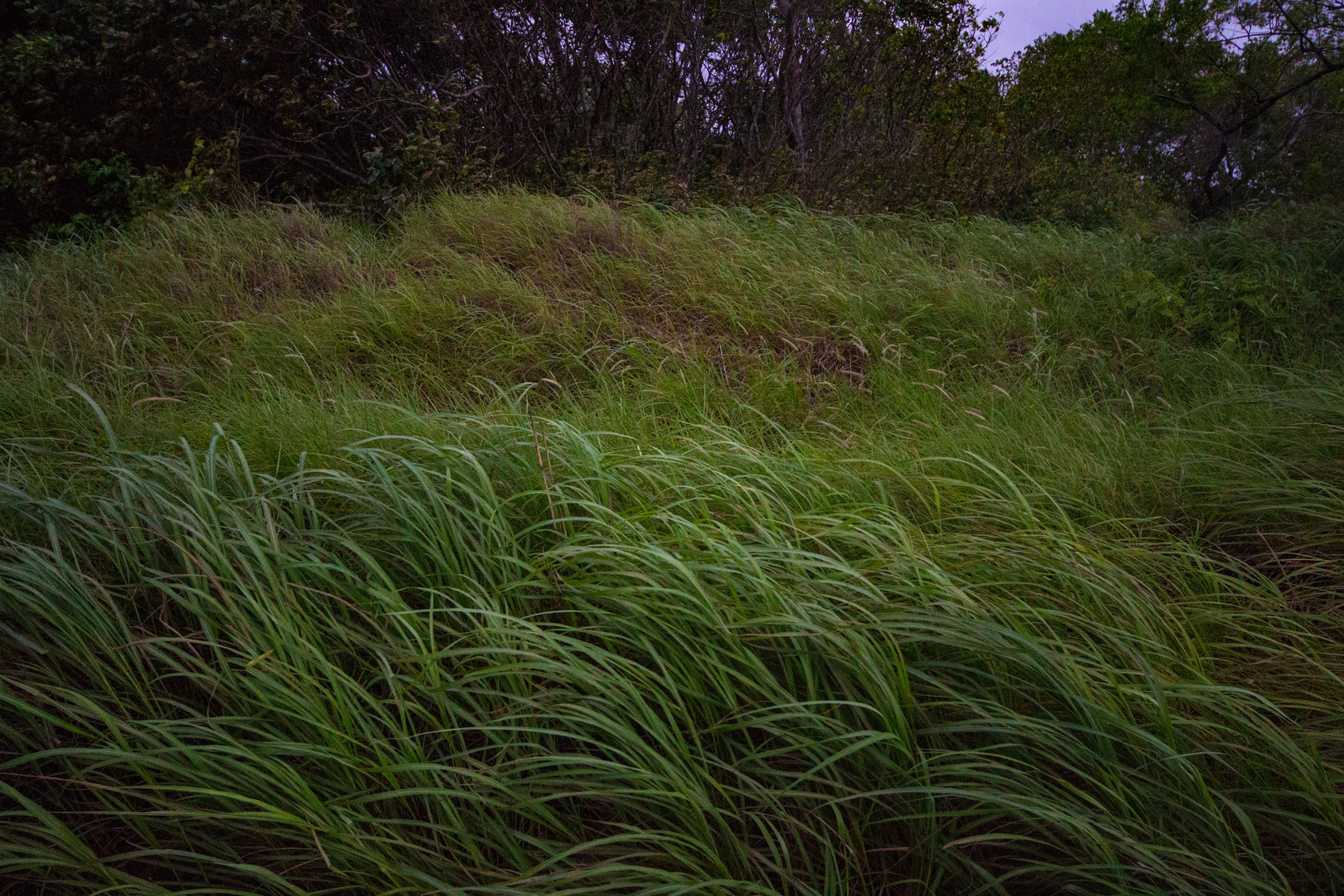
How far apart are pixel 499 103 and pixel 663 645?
568 centimetres

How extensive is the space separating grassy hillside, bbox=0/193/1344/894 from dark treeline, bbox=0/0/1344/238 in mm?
3249

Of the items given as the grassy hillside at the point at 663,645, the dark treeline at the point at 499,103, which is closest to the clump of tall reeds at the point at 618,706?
the grassy hillside at the point at 663,645

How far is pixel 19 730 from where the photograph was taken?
1.56 meters

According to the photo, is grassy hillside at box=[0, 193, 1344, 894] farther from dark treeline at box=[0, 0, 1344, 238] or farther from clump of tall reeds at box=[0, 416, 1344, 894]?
dark treeline at box=[0, 0, 1344, 238]

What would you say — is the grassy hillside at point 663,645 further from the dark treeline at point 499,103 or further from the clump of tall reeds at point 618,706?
the dark treeline at point 499,103

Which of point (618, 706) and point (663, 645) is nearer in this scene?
point (618, 706)

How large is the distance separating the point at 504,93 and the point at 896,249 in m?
3.40

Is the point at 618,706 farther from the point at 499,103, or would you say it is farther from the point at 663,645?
the point at 499,103

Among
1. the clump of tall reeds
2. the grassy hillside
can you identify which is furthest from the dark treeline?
the clump of tall reeds

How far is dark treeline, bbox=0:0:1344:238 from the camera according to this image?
5.56m

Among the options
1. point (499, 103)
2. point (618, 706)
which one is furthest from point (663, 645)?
point (499, 103)

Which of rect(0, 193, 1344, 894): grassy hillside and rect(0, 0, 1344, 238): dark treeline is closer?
rect(0, 193, 1344, 894): grassy hillside

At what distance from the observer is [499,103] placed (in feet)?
20.3

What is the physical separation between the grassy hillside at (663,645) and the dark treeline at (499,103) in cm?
325
